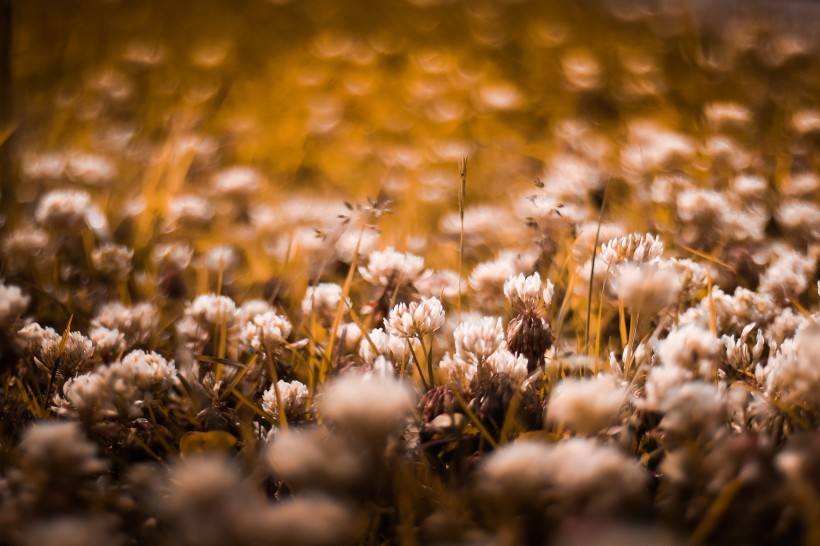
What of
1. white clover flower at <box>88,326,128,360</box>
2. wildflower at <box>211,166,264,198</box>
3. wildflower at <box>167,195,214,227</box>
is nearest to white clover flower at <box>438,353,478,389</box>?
white clover flower at <box>88,326,128,360</box>

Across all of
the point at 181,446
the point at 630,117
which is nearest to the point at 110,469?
the point at 181,446

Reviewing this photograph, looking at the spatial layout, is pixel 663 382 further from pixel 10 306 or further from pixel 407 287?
pixel 10 306

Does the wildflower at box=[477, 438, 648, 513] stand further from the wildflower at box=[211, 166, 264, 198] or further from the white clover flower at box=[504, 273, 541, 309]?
the wildflower at box=[211, 166, 264, 198]

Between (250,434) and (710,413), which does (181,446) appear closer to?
(250,434)

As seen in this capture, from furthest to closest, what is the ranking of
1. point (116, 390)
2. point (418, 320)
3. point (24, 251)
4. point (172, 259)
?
1. point (172, 259)
2. point (24, 251)
3. point (418, 320)
4. point (116, 390)

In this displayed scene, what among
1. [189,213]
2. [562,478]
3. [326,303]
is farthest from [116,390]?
[189,213]
